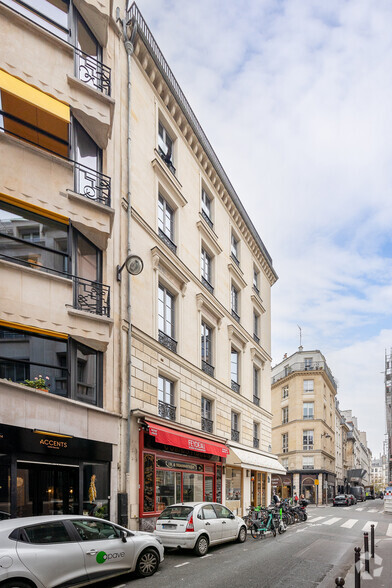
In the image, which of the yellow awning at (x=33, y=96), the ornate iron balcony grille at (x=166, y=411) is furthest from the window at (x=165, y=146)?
the ornate iron balcony grille at (x=166, y=411)

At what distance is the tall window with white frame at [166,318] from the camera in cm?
1897

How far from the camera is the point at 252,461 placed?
1013 inches

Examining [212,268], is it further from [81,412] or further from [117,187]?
[81,412]

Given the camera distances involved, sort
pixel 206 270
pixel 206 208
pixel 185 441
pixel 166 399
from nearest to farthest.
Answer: pixel 185 441 < pixel 166 399 < pixel 206 270 < pixel 206 208

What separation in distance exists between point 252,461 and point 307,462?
3421 centimetres

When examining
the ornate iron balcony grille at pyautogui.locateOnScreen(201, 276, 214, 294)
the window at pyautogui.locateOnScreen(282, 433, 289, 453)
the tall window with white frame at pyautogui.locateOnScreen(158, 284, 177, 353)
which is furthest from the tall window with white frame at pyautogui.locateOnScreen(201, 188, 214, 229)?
the window at pyautogui.locateOnScreen(282, 433, 289, 453)

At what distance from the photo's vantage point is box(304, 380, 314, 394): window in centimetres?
5956

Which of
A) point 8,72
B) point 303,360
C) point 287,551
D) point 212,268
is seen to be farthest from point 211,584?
point 303,360

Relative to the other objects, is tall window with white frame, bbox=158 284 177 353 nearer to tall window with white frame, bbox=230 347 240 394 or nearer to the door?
tall window with white frame, bbox=230 347 240 394

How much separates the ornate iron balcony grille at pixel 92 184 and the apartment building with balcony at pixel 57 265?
0.03m

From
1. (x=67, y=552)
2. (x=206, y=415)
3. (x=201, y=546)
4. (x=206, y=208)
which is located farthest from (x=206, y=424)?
(x=67, y=552)

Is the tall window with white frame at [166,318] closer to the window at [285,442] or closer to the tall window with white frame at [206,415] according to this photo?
the tall window with white frame at [206,415]

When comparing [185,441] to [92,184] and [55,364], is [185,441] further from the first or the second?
[92,184]

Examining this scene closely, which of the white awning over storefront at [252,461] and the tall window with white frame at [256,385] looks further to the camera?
the tall window with white frame at [256,385]
